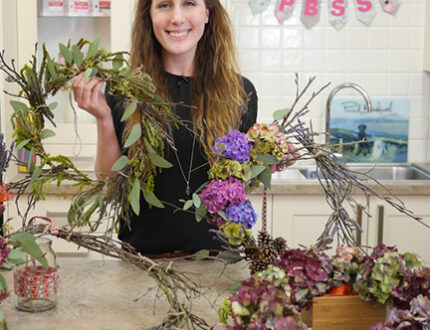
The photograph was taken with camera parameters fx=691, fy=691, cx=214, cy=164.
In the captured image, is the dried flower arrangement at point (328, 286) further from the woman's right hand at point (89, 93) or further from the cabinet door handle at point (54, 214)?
the cabinet door handle at point (54, 214)

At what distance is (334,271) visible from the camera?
1.27 m

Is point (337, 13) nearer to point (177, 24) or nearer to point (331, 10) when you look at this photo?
point (331, 10)

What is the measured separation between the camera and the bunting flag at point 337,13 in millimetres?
3393

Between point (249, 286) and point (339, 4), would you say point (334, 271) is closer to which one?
point (249, 286)

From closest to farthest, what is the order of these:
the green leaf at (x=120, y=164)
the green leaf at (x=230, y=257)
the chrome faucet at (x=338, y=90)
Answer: the green leaf at (x=120, y=164) → the green leaf at (x=230, y=257) → the chrome faucet at (x=338, y=90)

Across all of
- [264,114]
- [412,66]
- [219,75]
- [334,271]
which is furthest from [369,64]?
[334,271]

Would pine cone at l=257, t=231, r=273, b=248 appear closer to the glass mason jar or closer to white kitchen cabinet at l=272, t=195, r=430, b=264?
the glass mason jar

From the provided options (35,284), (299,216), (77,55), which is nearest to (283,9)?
(299,216)

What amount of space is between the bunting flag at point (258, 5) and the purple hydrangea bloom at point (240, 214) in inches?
80.3

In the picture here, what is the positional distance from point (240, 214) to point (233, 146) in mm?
152

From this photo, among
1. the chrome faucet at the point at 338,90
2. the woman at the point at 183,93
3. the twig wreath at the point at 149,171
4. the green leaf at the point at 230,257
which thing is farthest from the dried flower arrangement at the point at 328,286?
the chrome faucet at the point at 338,90

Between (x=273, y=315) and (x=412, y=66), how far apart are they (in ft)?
8.59

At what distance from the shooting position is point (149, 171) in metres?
1.56

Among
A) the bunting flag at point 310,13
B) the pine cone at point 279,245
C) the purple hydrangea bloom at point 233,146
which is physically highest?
the bunting flag at point 310,13
